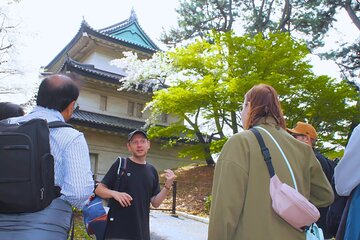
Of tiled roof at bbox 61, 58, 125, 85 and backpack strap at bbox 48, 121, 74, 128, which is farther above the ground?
tiled roof at bbox 61, 58, 125, 85

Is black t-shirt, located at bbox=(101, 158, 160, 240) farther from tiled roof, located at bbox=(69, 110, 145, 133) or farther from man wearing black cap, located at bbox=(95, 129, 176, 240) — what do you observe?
tiled roof, located at bbox=(69, 110, 145, 133)

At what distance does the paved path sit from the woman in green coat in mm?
6760

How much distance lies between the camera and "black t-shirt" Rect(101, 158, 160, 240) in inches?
121

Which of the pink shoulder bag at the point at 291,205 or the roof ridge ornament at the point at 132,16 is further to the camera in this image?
the roof ridge ornament at the point at 132,16

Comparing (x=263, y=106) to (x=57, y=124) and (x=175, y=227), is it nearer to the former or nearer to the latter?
(x=57, y=124)

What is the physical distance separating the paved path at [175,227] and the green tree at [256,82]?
405 centimetres

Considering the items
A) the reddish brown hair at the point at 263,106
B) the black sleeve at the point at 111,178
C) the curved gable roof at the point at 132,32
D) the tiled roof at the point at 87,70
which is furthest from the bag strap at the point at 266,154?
the curved gable roof at the point at 132,32

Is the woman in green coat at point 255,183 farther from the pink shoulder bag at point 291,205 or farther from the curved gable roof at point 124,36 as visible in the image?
the curved gable roof at point 124,36

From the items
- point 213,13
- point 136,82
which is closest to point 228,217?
point 136,82

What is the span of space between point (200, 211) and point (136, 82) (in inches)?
293

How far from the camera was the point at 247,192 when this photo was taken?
6.12 ft

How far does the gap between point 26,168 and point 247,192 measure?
3.59ft

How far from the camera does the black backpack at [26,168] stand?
1.70m

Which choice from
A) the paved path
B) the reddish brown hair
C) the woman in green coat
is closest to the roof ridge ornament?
the paved path
